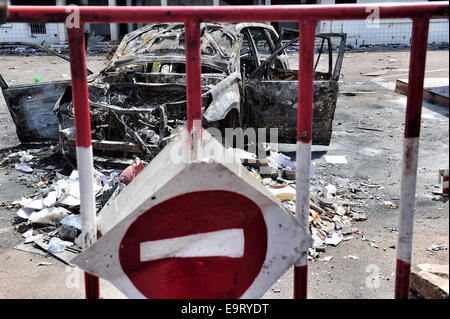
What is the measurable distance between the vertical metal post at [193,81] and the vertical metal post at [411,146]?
61 centimetres

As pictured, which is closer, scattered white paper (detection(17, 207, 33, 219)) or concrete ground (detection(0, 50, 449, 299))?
concrete ground (detection(0, 50, 449, 299))

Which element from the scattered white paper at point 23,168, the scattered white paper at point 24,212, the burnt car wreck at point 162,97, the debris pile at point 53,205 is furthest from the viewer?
the scattered white paper at point 23,168

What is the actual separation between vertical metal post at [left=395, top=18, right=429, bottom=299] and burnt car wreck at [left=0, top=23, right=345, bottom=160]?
3.81 m

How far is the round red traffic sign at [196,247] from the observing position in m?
1.38

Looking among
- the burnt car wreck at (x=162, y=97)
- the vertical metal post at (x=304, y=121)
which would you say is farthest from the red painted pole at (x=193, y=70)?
the burnt car wreck at (x=162, y=97)

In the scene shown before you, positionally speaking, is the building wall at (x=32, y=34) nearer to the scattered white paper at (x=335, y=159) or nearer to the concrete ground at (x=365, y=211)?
the concrete ground at (x=365, y=211)

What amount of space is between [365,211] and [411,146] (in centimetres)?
363

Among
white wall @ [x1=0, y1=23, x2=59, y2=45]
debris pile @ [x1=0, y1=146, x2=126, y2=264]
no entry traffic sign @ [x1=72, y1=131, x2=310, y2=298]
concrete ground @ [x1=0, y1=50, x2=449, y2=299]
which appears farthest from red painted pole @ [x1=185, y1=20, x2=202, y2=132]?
white wall @ [x1=0, y1=23, x2=59, y2=45]

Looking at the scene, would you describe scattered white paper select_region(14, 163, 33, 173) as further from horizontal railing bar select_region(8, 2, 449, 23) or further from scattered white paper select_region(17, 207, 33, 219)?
horizontal railing bar select_region(8, 2, 449, 23)

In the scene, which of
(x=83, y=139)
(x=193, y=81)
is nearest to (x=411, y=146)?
(x=193, y=81)

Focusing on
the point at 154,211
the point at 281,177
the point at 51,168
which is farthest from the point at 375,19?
the point at 51,168

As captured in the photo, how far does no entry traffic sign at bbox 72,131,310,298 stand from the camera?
1358mm

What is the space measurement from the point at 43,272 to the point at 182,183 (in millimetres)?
2825
